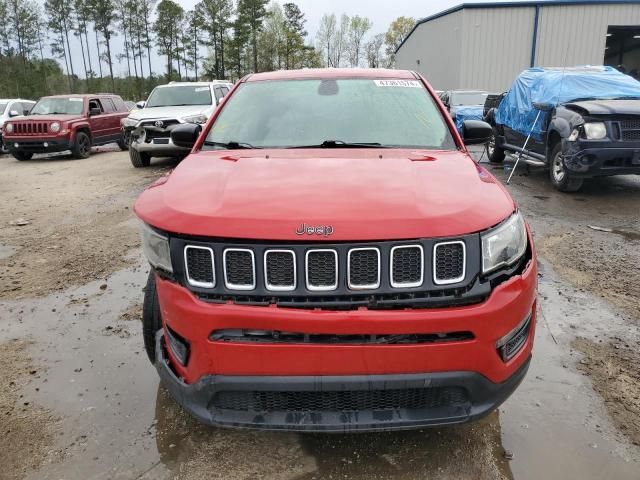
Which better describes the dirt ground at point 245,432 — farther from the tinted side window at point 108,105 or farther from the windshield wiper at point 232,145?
the tinted side window at point 108,105

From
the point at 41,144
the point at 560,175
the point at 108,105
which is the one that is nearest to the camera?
the point at 560,175

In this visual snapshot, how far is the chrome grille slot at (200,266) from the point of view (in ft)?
6.78

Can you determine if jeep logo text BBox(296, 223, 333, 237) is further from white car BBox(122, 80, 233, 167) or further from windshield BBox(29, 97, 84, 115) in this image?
windshield BBox(29, 97, 84, 115)

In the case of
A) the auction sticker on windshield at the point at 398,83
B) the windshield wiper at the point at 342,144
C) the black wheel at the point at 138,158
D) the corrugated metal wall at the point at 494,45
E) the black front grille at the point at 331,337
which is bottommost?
the black wheel at the point at 138,158

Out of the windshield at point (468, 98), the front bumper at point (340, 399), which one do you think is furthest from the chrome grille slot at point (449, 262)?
the windshield at point (468, 98)

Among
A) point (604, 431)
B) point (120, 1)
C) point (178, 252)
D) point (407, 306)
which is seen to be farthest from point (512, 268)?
point (120, 1)

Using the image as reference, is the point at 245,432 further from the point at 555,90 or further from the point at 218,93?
the point at 218,93

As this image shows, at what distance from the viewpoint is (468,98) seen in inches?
730

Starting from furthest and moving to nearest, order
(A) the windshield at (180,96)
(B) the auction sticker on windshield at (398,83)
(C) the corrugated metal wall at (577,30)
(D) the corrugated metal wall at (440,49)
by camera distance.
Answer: (D) the corrugated metal wall at (440,49) → (C) the corrugated metal wall at (577,30) → (A) the windshield at (180,96) → (B) the auction sticker on windshield at (398,83)

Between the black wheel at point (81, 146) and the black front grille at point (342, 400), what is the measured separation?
47.4 ft

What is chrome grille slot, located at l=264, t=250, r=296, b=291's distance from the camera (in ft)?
6.59

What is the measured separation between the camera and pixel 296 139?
127 inches

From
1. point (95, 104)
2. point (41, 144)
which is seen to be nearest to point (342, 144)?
point (41, 144)

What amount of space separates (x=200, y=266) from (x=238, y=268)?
0.16 meters
